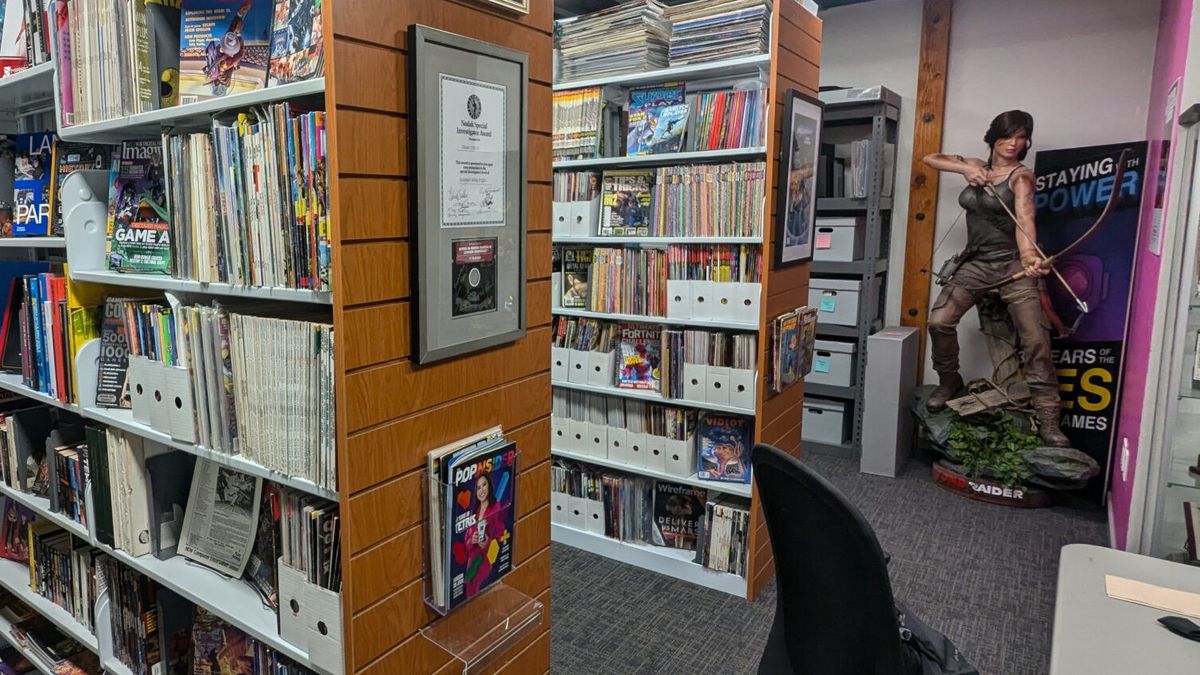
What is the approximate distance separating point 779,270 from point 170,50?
196 cm

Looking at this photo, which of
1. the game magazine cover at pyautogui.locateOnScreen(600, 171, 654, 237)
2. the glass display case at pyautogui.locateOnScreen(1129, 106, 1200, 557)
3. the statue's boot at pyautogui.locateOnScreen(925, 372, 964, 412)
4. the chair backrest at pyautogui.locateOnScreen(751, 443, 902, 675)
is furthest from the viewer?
the statue's boot at pyautogui.locateOnScreen(925, 372, 964, 412)

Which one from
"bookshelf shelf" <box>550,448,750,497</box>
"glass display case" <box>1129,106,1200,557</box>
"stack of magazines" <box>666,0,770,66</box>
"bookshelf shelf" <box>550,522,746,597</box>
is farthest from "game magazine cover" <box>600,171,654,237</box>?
"glass display case" <box>1129,106,1200,557</box>

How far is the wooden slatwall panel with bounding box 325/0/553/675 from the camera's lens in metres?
1.21

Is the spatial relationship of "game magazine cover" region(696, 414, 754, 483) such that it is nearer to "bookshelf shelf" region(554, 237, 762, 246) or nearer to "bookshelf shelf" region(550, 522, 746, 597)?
"bookshelf shelf" region(550, 522, 746, 597)

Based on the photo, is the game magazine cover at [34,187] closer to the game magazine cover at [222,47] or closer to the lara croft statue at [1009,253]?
the game magazine cover at [222,47]

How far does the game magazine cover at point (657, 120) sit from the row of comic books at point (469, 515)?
168 cm

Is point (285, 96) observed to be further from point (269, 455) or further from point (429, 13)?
point (269, 455)

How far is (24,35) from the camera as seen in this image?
1.98m

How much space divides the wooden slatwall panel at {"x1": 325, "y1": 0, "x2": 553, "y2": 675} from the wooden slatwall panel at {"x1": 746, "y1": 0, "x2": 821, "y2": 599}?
120cm

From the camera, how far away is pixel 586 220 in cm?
300

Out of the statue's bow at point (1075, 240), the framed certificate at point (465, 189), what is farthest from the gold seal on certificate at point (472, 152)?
the statue's bow at point (1075, 240)

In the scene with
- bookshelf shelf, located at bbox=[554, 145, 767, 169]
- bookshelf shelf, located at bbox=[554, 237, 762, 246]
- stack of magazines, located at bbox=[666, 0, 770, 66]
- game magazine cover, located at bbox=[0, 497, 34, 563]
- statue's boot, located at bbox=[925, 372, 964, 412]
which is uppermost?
stack of magazines, located at bbox=[666, 0, 770, 66]

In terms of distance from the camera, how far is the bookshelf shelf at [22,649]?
2.25 metres

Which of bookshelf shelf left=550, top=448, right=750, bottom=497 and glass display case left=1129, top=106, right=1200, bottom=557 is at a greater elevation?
glass display case left=1129, top=106, right=1200, bottom=557
